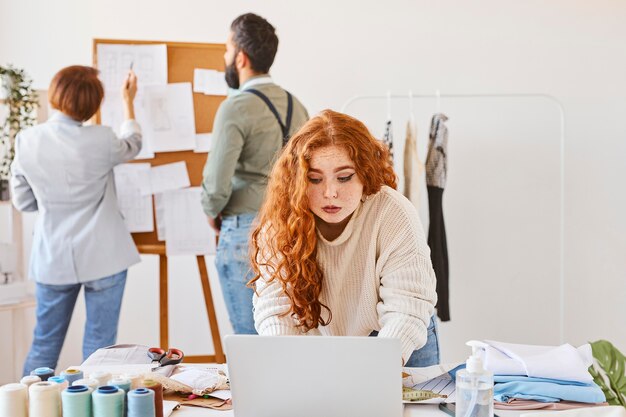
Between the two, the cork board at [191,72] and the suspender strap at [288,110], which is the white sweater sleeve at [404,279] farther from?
the cork board at [191,72]

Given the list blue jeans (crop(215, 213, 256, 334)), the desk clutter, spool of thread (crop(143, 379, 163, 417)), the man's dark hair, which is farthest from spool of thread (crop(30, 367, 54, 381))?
the man's dark hair

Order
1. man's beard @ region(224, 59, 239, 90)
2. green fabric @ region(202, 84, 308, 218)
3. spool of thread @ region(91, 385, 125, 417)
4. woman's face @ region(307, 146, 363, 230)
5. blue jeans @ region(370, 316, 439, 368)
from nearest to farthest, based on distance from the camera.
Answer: spool of thread @ region(91, 385, 125, 417), woman's face @ region(307, 146, 363, 230), blue jeans @ region(370, 316, 439, 368), green fabric @ region(202, 84, 308, 218), man's beard @ region(224, 59, 239, 90)

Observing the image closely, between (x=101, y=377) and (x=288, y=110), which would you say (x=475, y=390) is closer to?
(x=101, y=377)

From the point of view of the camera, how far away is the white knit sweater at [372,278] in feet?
5.72

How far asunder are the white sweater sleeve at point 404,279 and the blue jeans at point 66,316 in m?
1.55

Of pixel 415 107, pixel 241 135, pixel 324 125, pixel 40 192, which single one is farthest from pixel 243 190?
pixel 415 107

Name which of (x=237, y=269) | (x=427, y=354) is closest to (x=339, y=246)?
(x=427, y=354)

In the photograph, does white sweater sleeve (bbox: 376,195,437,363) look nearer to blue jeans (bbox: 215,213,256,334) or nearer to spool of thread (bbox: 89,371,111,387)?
spool of thread (bbox: 89,371,111,387)

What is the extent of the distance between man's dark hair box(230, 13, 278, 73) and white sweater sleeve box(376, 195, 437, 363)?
1092 mm

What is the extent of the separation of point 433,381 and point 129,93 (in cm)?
212

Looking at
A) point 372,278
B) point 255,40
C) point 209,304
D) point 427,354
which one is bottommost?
point 209,304

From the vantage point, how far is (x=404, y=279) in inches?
69.1

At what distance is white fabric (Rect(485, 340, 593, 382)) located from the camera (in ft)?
5.02

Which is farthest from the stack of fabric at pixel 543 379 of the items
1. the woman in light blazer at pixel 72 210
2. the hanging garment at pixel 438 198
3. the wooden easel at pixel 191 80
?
the wooden easel at pixel 191 80
